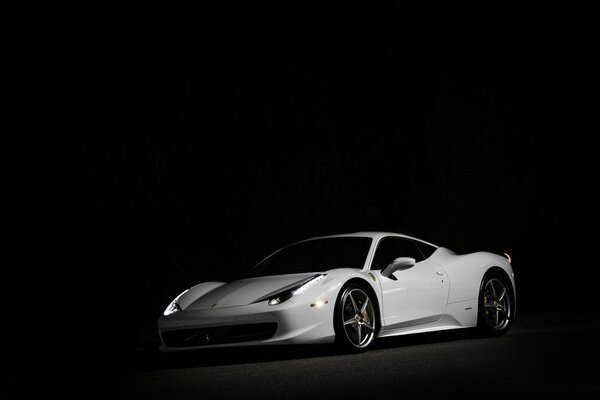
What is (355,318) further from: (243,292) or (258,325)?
(243,292)

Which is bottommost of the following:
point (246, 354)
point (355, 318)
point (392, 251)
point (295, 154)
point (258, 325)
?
point (246, 354)

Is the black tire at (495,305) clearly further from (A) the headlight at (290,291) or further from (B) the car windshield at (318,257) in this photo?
(A) the headlight at (290,291)

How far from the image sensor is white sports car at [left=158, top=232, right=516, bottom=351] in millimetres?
9164

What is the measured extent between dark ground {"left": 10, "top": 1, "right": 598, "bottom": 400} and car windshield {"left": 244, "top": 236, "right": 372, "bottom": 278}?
1.13 metres

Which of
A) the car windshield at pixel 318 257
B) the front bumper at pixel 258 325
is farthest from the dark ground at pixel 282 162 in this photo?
the car windshield at pixel 318 257

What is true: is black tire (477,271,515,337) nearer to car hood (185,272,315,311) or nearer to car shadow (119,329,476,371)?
car shadow (119,329,476,371)

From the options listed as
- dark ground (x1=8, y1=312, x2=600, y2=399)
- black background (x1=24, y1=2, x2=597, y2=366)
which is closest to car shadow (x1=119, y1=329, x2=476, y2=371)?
dark ground (x1=8, y1=312, x2=600, y2=399)

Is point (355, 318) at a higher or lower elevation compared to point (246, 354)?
higher

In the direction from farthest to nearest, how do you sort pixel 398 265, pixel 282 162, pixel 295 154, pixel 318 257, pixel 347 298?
pixel 295 154 → pixel 282 162 → pixel 318 257 → pixel 398 265 → pixel 347 298

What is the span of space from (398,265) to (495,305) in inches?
83.6

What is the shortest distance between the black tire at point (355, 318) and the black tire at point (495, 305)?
2.02 meters

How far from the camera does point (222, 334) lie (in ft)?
30.4

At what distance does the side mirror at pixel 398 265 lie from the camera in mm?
9797

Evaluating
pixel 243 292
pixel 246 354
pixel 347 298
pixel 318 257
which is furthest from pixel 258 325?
pixel 246 354
